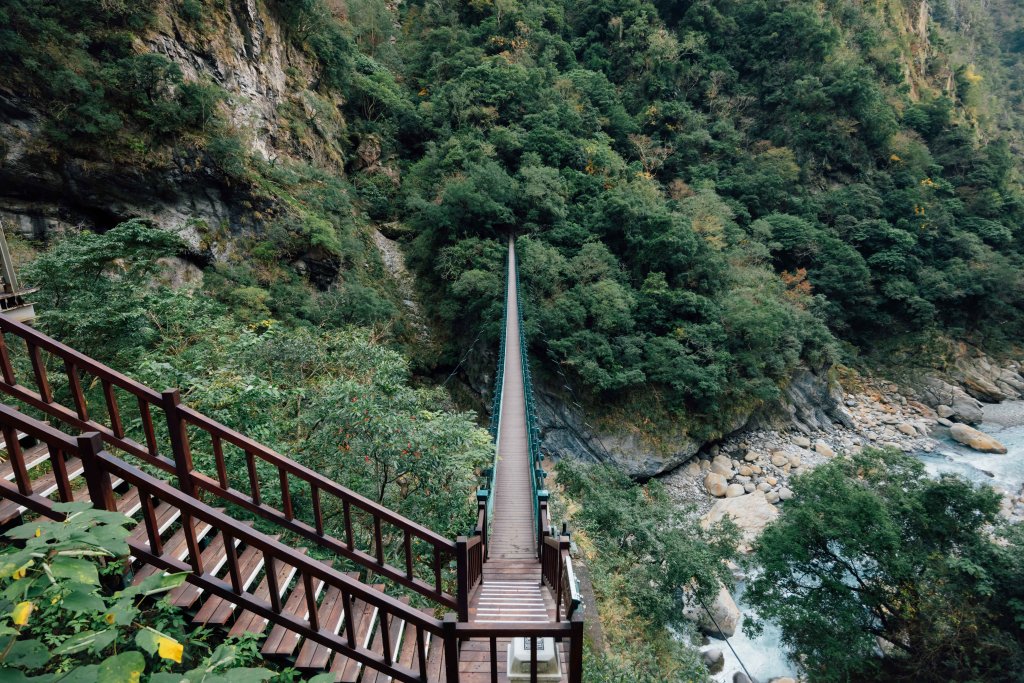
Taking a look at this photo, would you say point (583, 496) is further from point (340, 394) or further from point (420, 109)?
point (420, 109)

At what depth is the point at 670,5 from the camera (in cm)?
1784

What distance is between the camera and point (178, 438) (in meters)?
1.90

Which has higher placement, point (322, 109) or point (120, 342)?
point (322, 109)

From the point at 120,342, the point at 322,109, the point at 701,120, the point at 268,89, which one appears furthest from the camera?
the point at 701,120

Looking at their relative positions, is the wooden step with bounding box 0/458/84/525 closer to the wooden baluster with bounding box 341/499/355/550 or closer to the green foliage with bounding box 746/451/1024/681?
the wooden baluster with bounding box 341/499/355/550

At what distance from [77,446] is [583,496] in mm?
6852

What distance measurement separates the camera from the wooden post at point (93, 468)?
4.78 ft

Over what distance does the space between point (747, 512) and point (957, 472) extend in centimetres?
573

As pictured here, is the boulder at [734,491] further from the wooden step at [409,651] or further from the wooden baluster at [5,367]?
the wooden baluster at [5,367]

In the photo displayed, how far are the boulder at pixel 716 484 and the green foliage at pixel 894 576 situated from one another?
344 centimetres

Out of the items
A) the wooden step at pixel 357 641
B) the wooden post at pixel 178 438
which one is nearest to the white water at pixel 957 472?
the wooden step at pixel 357 641

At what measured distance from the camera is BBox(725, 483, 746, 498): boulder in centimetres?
994

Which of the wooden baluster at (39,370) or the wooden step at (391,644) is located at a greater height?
the wooden baluster at (39,370)

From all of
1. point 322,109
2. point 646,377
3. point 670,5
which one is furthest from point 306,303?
point 670,5
